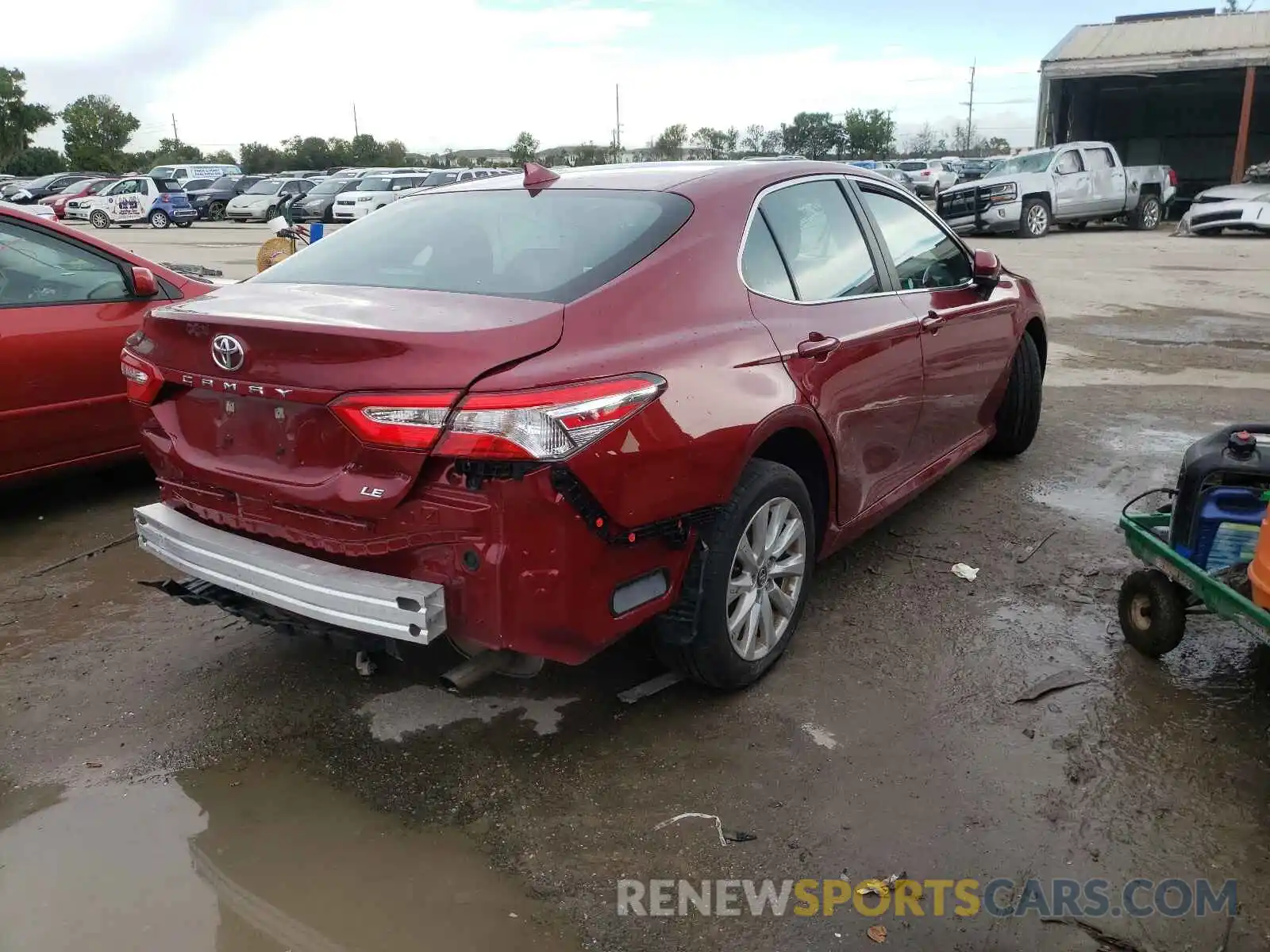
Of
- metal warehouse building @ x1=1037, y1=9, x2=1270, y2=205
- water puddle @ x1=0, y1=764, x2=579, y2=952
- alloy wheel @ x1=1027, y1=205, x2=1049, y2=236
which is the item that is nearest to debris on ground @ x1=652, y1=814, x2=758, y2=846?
water puddle @ x1=0, y1=764, x2=579, y2=952

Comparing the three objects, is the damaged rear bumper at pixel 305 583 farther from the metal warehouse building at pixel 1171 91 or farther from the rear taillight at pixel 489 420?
the metal warehouse building at pixel 1171 91

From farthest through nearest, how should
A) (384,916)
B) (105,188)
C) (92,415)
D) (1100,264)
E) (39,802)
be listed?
(105,188) → (1100,264) → (92,415) → (39,802) → (384,916)

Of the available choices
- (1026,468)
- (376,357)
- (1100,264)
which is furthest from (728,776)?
(1100,264)

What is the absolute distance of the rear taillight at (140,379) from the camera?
305cm

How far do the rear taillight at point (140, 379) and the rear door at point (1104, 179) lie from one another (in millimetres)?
21902

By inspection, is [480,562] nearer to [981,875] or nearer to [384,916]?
[384,916]

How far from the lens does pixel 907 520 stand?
486 cm

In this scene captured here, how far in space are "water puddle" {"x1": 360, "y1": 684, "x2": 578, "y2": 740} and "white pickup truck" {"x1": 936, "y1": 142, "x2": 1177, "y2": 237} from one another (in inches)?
757

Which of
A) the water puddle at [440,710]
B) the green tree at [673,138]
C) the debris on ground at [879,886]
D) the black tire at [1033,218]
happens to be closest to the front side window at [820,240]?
the water puddle at [440,710]

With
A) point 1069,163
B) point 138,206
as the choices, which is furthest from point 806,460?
point 138,206

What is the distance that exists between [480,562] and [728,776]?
37.7 inches

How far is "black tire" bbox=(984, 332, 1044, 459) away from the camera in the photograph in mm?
5426

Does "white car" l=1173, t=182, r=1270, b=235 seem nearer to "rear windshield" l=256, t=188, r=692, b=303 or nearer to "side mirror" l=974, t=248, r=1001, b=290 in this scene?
"side mirror" l=974, t=248, r=1001, b=290

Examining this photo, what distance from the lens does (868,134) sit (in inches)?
2697
